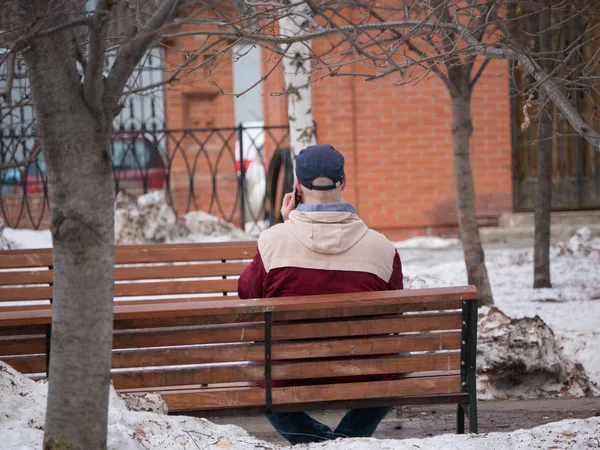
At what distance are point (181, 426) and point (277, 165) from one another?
488 centimetres

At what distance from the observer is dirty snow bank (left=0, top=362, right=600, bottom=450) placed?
3.02 meters

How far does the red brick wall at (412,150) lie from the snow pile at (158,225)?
2.39 meters

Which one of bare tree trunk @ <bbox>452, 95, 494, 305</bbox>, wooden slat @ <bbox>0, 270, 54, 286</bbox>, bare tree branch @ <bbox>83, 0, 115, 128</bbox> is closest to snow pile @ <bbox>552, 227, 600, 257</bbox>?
Answer: bare tree trunk @ <bbox>452, 95, 494, 305</bbox>

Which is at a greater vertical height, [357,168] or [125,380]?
[357,168]

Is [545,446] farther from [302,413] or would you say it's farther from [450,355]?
[302,413]

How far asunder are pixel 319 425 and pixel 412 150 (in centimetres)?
821

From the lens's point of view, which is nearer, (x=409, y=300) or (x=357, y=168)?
(x=409, y=300)

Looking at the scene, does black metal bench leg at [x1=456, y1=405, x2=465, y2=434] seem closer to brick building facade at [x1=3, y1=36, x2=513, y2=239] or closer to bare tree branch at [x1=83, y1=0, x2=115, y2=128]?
bare tree branch at [x1=83, y1=0, x2=115, y2=128]

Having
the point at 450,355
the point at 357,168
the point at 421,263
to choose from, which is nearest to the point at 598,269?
the point at 421,263

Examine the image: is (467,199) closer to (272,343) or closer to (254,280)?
(254,280)

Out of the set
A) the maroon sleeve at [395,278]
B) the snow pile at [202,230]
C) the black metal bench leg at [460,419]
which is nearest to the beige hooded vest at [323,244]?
the maroon sleeve at [395,278]

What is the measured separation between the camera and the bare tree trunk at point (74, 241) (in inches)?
95.3

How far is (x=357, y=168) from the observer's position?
1155 cm

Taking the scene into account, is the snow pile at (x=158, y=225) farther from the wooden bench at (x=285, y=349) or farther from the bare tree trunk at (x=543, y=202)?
the wooden bench at (x=285, y=349)
